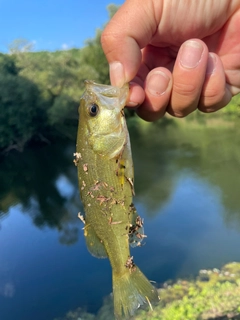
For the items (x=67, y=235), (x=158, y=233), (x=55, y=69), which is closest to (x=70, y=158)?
(x=55, y=69)

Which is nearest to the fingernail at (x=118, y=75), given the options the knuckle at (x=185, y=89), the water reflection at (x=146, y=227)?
the knuckle at (x=185, y=89)

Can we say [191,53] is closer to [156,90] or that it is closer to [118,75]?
[156,90]

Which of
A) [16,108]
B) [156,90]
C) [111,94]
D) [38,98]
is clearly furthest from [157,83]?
[38,98]

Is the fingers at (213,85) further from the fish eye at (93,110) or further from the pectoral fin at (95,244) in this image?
the pectoral fin at (95,244)

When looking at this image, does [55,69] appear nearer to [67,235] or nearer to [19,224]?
[19,224]

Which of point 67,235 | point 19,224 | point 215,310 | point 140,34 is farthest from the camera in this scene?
point 19,224

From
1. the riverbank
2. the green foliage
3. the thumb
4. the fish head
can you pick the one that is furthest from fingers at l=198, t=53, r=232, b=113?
the green foliage

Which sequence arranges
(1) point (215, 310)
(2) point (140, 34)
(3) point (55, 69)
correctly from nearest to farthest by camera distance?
(2) point (140, 34)
(1) point (215, 310)
(3) point (55, 69)
